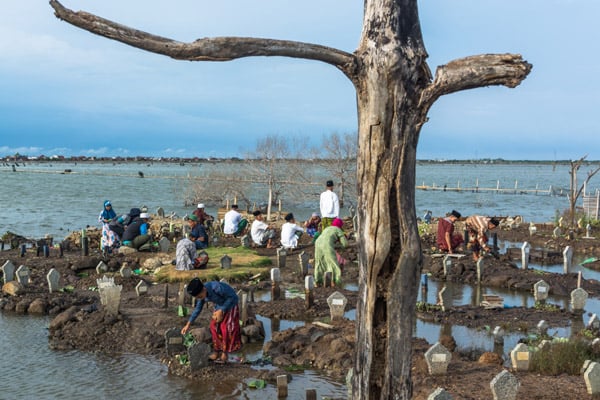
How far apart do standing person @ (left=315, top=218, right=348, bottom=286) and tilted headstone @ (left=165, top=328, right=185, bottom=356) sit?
520 centimetres

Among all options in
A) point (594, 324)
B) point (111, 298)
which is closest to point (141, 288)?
point (111, 298)

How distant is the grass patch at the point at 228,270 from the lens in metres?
15.8

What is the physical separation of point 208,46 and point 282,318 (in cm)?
932

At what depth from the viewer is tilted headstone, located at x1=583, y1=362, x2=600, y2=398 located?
7.78 m

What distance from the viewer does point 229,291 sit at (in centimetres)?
970

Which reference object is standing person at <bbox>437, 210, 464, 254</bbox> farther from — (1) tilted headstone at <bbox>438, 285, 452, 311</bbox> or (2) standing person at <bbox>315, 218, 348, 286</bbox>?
(1) tilted headstone at <bbox>438, 285, 452, 311</bbox>

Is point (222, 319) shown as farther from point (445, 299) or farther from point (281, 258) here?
point (281, 258)

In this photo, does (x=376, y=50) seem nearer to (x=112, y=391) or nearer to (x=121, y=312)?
(x=112, y=391)

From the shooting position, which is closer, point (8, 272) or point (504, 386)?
point (504, 386)

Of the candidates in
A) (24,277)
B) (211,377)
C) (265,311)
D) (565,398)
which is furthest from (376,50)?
(24,277)

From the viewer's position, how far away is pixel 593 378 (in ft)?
25.6

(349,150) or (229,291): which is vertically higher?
(349,150)

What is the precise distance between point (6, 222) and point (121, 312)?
28275 millimetres

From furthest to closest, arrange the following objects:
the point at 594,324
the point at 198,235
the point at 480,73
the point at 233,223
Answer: the point at 233,223, the point at 198,235, the point at 594,324, the point at 480,73
